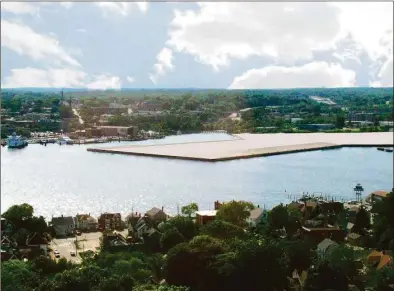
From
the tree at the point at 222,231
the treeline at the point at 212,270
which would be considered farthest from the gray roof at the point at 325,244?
the tree at the point at 222,231

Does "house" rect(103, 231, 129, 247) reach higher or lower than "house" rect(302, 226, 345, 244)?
lower

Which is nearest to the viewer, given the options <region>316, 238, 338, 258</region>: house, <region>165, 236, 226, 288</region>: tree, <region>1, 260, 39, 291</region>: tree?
<region>1, 260, 39, 291</region>: tree

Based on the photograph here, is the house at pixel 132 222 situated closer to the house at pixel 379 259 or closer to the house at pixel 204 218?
the house at pixel 204 218

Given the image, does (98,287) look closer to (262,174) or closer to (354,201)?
(354,201)

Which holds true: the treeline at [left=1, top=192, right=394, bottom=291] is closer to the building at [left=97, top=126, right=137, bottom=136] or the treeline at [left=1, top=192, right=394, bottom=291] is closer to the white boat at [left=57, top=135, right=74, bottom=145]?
the white boat at [left=57, top=135, right=74, bottom=145]

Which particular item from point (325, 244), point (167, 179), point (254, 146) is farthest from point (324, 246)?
point (254, 146)

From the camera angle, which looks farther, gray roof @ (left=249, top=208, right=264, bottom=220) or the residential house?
gray roof @ (left=249, top=208, right=264, bottom=220)

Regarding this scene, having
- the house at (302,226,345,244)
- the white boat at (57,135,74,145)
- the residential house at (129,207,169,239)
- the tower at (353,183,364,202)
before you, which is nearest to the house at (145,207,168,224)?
the residential house at (129,207,169,239)

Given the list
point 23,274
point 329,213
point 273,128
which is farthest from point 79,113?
point 23,274
